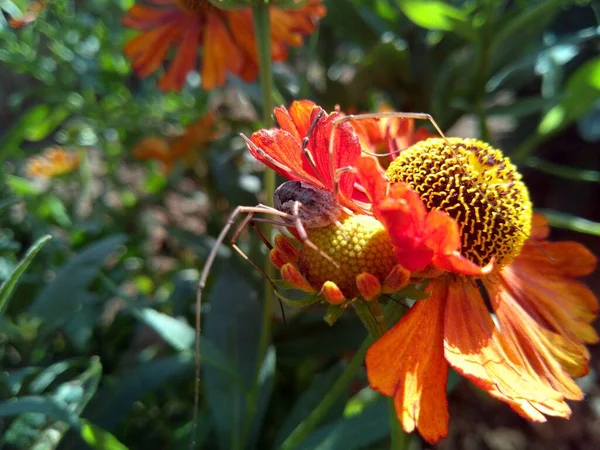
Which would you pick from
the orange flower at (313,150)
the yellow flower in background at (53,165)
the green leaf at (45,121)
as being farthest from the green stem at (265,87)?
the yellow flower in background at (53,165)

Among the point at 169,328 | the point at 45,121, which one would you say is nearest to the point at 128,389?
the point at 169,328

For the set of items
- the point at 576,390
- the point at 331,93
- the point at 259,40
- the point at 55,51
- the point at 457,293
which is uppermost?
the point at 55,51

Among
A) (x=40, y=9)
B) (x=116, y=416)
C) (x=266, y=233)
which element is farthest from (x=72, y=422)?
(x=40, y=9)

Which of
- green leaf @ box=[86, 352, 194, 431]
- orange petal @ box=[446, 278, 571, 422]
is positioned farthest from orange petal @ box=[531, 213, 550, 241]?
green leaf @ box=[86, 352, 194, 431]

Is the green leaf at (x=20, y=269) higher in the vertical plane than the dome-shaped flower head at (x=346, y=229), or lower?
higher

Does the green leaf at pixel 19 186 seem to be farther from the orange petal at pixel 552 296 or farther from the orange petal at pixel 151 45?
the orange petal at pixel 552 296

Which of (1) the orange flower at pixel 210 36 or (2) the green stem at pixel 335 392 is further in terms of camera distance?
(1) the orange flower at pixel 210 36

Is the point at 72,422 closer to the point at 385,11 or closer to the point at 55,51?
the point at 55,51
